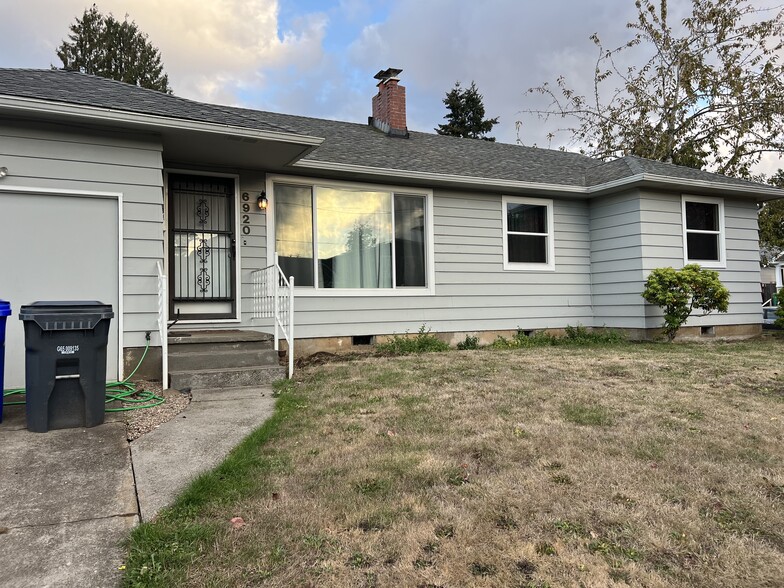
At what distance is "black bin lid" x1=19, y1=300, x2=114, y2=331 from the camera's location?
387 cm

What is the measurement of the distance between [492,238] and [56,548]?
8.07m

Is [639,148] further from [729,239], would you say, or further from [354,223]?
[354,223]

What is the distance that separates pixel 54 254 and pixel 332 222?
3.85 metres

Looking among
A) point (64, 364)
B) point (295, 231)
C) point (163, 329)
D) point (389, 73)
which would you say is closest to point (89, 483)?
point (64, 364)

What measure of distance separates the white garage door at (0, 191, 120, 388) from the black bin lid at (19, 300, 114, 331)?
5.21ft

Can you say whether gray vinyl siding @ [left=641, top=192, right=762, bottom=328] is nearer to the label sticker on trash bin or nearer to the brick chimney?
the brick chimney

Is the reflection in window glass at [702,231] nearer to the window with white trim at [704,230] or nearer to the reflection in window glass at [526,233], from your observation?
the window with white trim at [704,230]

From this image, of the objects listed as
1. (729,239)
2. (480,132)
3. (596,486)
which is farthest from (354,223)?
(480,132)

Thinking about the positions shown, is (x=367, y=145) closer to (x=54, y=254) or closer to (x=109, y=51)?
(x=54, y=254)

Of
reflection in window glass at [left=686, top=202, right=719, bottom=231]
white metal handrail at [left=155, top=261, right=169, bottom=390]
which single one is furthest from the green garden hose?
reflection in window glass at [left=686, top=202, right=719, bottom=231]

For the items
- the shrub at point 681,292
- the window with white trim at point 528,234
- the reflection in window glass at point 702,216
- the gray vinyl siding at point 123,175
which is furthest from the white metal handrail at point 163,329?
the reflection in window glass at point 702,216

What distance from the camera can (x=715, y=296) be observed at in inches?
357

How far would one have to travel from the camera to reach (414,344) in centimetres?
827

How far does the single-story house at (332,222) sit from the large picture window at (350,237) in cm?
3
